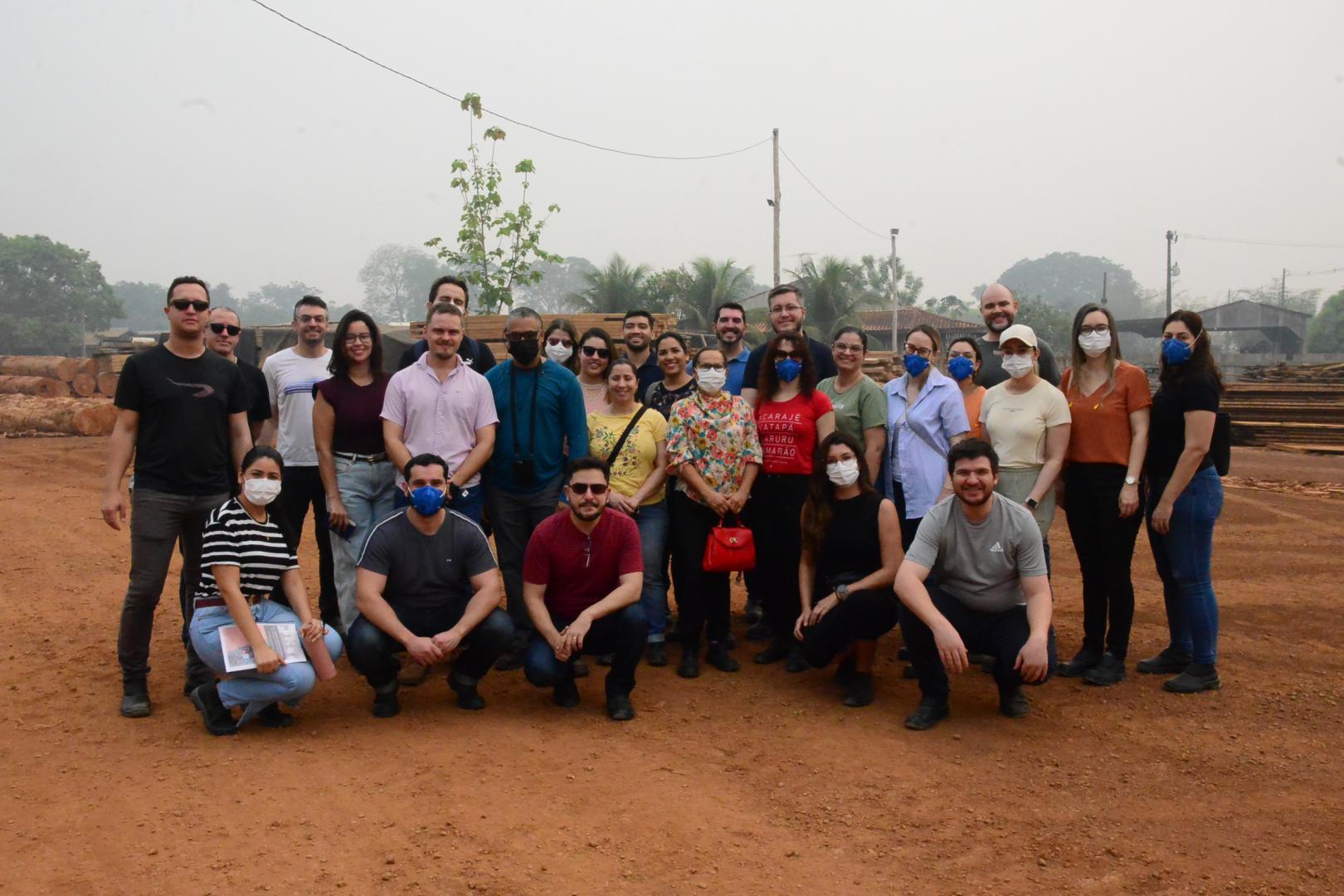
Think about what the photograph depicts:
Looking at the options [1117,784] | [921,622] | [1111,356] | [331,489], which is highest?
[1111,356]

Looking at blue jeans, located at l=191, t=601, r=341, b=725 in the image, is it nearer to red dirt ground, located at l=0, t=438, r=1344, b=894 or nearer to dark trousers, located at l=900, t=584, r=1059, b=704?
red dirt ground, located at l=0, t=438, r=1344, b=894

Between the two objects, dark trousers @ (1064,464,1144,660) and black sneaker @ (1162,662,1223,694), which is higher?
dark trousers @ (1064,464,1144,660)

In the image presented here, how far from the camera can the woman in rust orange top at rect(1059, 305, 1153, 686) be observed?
5.24 meters

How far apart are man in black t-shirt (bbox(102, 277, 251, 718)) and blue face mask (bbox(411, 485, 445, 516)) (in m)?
1.12

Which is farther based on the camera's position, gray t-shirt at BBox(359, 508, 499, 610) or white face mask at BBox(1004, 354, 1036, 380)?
white face mask at BBox(1004, 354, 1036, 380)

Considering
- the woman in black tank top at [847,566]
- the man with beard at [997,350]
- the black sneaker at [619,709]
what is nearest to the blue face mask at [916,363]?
the man with beard at [997,350]

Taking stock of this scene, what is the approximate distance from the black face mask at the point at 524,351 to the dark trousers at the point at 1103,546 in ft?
9.79

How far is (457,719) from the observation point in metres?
4.89

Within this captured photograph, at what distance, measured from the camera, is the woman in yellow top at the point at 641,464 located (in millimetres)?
5664

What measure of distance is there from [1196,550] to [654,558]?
2868mm

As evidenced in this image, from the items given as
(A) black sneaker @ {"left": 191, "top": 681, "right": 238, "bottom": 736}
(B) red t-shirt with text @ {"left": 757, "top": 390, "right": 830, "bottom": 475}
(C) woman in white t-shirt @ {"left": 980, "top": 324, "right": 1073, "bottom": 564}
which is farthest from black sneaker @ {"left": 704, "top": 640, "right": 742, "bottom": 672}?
(A) black sneaker @ {"left": 191, "top": 681, "right": 238, "bottom": 736}

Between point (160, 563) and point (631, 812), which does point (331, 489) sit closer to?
point (160, 563)

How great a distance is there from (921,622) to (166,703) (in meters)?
3.81

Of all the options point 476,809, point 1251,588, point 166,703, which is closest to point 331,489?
point 166,703
